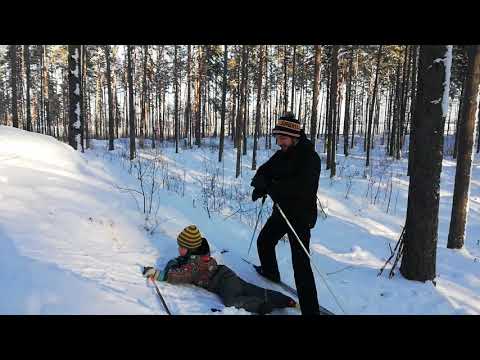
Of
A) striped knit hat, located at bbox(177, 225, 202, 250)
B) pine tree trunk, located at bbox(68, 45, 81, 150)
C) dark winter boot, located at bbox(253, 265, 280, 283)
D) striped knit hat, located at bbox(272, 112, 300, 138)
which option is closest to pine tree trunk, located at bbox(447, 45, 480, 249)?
dark winter boot, located at bbox(253, 265, 280, 283)

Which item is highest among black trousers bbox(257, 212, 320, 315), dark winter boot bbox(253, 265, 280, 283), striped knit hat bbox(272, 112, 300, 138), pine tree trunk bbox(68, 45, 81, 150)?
pine tree trunk bbox(68, 45, 81, 150)

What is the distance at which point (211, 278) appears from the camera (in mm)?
4383

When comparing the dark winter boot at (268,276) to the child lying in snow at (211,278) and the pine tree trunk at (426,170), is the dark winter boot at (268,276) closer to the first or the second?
the child lying in snow at (211,278)

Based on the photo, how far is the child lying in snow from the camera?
3.87 m

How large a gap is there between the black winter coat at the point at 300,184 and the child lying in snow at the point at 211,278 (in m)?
0.91

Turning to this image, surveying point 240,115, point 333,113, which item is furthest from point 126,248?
point 240,115

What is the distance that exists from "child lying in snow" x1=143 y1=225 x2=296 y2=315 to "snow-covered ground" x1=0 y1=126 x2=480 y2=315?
13 centimetres

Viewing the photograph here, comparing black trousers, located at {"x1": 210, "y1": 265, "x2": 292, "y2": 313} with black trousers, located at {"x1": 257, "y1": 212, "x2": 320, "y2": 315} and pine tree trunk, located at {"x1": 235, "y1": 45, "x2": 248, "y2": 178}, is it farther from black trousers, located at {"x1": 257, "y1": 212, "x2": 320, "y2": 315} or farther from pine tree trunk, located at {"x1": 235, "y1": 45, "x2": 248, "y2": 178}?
pine tree trunk, located at {"x1": 235, "y1": 45, "x2": 248, "y2": 178}

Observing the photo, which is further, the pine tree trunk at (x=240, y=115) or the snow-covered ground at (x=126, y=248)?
the pine tree trunk at (x=240, y=115)

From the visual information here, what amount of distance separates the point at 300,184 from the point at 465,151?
18.9 feet

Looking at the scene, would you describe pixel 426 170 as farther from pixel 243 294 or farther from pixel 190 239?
pixel 190 239

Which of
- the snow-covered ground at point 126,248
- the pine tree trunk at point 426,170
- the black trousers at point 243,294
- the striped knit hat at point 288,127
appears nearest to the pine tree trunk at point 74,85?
the snow-covered ground at point 126,248

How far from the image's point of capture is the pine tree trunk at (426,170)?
15.8 ft

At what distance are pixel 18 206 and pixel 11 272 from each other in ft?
5.76
